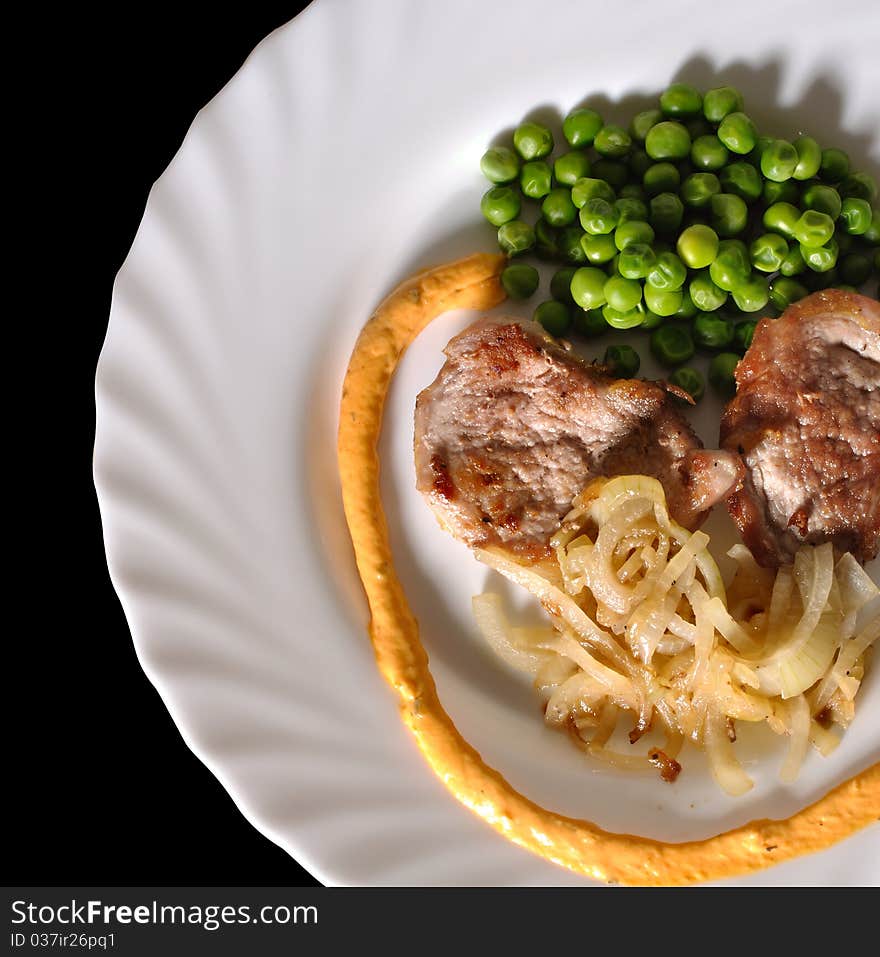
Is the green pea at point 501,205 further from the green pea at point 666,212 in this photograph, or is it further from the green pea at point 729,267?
the green pea at point 729,267

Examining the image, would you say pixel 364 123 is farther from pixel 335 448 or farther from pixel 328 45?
pixel 335 448

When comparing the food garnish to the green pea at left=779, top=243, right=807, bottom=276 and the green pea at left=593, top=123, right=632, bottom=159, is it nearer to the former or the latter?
the green pea at left=779, top=243, right=807, bottom=276

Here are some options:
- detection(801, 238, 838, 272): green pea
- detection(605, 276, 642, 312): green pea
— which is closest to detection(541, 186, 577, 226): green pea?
detection(605, 276, 642, 312): green pea

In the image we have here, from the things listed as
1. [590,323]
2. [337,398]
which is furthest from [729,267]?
[337,398]

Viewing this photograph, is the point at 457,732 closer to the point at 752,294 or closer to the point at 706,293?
the point at 706,293

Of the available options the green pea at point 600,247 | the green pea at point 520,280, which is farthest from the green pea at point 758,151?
the green pea at point 520,280

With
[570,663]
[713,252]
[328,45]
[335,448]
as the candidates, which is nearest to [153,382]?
[335,448]
